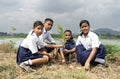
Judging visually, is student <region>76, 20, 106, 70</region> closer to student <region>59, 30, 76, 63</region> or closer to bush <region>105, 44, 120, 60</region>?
student <region>59, 30, 76, 63</region>

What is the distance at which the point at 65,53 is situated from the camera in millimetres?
7527

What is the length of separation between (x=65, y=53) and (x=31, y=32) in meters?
1.12

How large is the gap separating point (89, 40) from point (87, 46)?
0.15m

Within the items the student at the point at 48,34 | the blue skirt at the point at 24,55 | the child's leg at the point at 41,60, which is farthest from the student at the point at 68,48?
the blue skirt at the point at 24,55

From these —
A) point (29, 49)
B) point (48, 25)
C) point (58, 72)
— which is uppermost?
point (48, 25)

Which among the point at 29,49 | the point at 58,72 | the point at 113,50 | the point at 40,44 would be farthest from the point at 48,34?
the point at 113,50

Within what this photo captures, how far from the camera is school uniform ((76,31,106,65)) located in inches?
266

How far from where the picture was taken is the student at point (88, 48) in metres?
6.66

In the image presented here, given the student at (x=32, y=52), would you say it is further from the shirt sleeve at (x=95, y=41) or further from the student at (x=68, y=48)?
the shirt sleeve at (x=95, y=41)

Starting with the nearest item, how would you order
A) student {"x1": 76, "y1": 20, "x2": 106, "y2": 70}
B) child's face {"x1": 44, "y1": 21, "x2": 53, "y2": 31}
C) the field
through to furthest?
the field < student {"x1": 76, "y1": 20, "x2": 106, "y2": 70} < child's face {"x1": 44, "y1": 21, "x2": 53, "y2": 31}

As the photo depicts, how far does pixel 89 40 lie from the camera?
6.89 meters

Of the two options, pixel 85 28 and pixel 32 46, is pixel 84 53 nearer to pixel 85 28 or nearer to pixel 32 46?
pixel 85 28

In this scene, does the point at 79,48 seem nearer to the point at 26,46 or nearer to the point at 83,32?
the point at 83,32

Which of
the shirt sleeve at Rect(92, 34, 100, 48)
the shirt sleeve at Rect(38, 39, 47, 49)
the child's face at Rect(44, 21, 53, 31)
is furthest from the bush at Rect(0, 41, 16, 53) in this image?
the shirt sleeve at Rect(92, 34, 100, 48)
